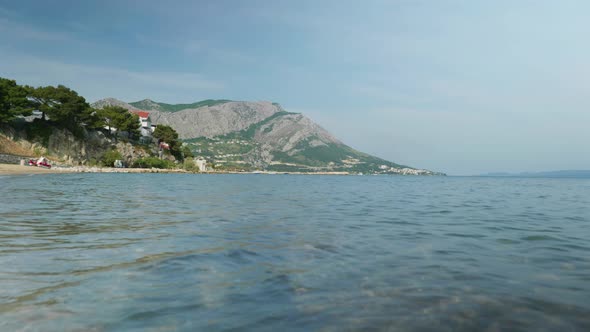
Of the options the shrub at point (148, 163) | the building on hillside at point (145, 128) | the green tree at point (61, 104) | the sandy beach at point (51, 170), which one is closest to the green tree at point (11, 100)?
the green tree at point (61, 104)

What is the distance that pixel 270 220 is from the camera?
16.5 metres

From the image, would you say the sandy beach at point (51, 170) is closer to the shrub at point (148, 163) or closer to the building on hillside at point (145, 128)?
Answer: the shrub at point (148, 163)

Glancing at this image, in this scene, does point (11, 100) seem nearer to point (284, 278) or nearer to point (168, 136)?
point (168, 136)

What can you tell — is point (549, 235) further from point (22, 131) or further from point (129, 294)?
point (22, 131)

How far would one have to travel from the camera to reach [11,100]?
84.6 metres

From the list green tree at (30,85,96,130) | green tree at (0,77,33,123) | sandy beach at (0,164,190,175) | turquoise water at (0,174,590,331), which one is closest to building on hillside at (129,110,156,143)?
sandy beach at (0,164,190,175)

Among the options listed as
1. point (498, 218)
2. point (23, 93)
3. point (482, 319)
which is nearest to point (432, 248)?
point (482, 319)

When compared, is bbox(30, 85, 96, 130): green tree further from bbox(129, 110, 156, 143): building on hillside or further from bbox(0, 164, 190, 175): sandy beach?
bbox(129, 110, 156, 143): building on hillside

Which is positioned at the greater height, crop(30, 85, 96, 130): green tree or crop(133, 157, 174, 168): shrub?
crop(30, 85, 96, 130): green tree

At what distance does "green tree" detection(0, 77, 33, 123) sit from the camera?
82.9m

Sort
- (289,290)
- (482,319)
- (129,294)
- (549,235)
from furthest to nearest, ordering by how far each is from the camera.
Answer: (549,235) → (289,290) → (129,294) → (482,319)

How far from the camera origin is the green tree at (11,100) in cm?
8288

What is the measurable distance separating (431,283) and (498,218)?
14514 millimetres

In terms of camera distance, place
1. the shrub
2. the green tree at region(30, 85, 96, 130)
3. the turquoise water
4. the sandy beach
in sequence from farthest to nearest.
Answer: the shrub < the green tree at region(30, 85, 96, 130) < the sandy beach < the turquoise water
